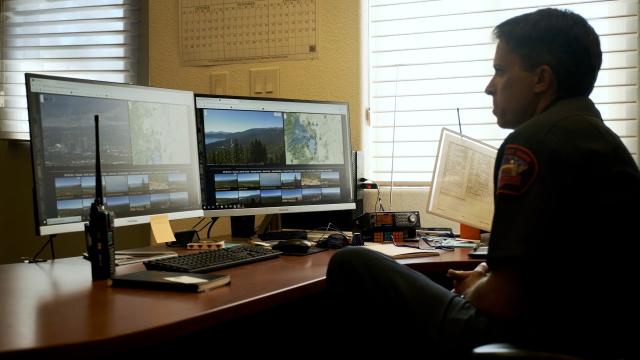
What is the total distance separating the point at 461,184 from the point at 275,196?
646mm

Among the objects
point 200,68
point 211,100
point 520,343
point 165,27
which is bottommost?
point 520,343

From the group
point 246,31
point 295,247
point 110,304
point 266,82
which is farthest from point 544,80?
point 246,31

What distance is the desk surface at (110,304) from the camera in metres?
0.94

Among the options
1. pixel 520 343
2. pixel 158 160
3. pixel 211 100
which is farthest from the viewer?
pixel 211 100

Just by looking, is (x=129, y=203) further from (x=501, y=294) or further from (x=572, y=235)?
(x=572, y=235)

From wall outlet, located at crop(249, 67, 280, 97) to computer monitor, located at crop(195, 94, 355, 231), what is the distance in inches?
21.9

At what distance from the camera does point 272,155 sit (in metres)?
2.26

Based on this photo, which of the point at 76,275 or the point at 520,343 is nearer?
the point at 520,343

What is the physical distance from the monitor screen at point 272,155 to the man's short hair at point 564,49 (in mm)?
1050

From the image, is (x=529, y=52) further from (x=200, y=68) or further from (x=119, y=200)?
(x=200, y=68)

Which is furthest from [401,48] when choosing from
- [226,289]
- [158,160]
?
[226,289]

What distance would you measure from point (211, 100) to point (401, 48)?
3.38 feet

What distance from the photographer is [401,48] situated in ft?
9.23

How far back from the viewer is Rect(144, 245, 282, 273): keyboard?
151 centimetres
